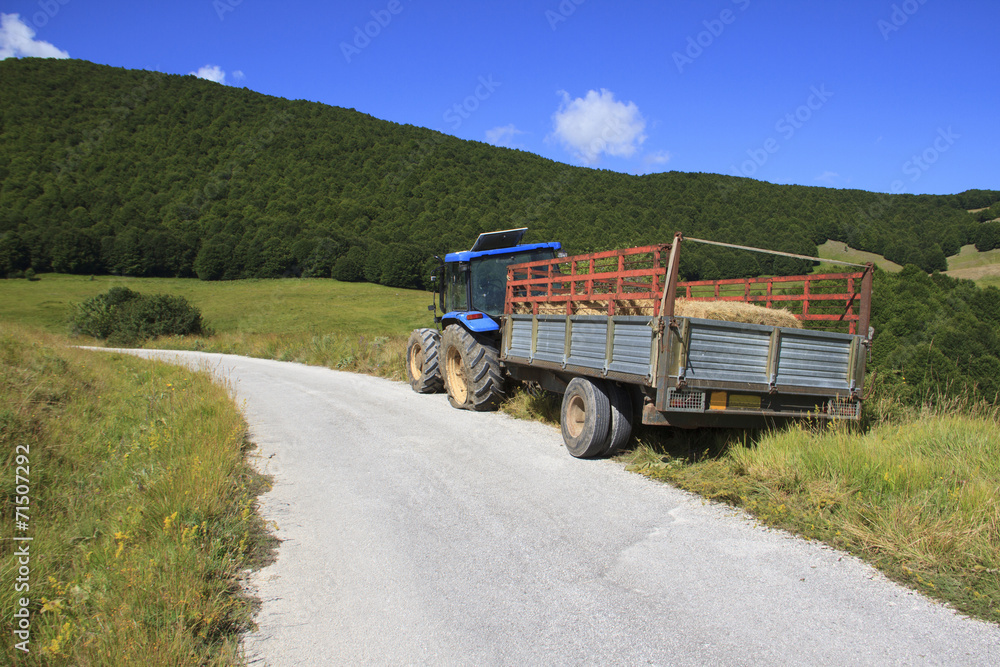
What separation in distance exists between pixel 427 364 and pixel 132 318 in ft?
89.2

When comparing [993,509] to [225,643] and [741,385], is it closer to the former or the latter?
[741,385]

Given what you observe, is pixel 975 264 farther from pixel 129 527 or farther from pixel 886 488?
pixel 129 527

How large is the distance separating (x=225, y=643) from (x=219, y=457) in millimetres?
2764

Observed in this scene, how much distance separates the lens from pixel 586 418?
20.4 feet

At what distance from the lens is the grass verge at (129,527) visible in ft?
9.04

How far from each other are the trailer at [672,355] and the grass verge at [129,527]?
3.33m

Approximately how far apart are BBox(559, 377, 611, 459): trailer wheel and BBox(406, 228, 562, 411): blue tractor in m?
2.61

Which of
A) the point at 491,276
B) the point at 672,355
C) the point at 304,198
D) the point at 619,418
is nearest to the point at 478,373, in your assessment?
the point at 491,276

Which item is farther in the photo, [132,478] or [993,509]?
[132,478]

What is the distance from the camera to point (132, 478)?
205 inches

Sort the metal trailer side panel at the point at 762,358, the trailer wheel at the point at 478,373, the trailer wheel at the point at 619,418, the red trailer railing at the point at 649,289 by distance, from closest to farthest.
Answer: the metal trailer side panel at the point at 762,358 → the red trailer railing at the point at 649,289 → the trailer wheel at the point at 619,418 → the trailer wheel at the point at 478,373

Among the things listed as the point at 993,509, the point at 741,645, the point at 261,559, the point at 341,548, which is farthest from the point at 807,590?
the point at 261,559

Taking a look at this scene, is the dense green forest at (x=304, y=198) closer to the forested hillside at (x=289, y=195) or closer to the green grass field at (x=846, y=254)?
the forested hillside at (x=289, y=195)
